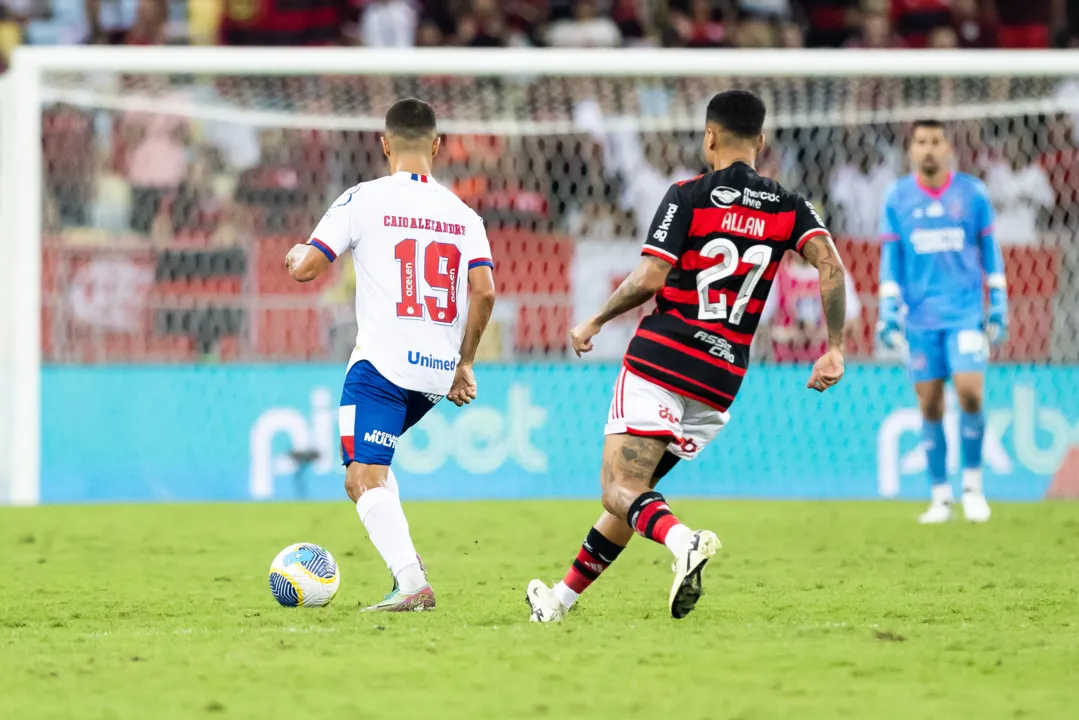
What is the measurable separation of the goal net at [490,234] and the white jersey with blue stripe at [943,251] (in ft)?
7.29

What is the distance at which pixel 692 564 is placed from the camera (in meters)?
5.25

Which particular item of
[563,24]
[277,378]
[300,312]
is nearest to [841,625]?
[277,378]

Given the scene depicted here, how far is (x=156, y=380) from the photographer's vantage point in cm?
1212

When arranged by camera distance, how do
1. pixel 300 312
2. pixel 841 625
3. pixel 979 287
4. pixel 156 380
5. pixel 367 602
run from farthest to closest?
1. pixel 300 312
2. pixel 156 380
3. pixel 979 287
4. pixel 367 602
5. pixel 841 625

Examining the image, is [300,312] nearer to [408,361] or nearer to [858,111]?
[858,111]

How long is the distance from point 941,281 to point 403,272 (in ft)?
15.7

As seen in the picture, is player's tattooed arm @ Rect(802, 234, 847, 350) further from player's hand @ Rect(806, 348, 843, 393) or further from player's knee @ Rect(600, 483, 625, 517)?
player's knee @ Rect(600, 483, 625, 517)

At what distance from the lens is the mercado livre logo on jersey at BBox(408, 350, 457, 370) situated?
632 centimetres

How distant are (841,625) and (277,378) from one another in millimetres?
7068

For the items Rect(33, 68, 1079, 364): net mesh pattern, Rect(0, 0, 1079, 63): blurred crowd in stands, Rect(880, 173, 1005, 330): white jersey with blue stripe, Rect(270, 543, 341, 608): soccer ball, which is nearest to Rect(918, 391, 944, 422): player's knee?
Rect(880, 173, 1005, 330): white jersey with blue stripe

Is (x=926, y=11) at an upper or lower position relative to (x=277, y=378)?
upper

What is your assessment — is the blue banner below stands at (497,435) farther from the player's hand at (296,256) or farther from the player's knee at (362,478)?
the player's hand at (296,256)

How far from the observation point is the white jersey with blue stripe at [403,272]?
630 centimetres

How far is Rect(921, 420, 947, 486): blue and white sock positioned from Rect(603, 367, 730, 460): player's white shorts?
4.64 meters
